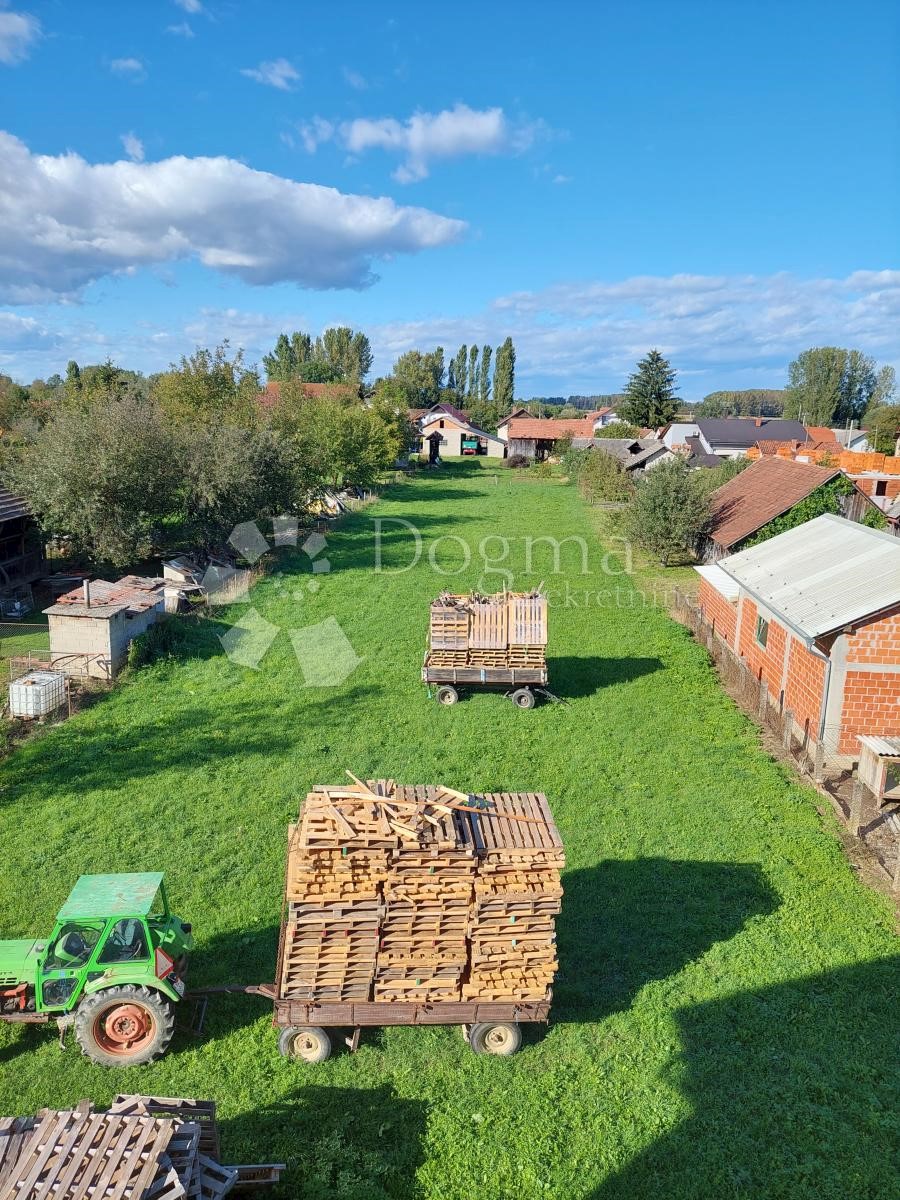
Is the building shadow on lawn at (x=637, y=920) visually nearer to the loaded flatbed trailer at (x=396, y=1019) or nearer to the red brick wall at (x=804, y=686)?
the loaded flatbed trailer at (x=396, y=1019)

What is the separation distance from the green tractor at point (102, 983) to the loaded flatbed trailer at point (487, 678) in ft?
31.5

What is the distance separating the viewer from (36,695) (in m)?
15.4

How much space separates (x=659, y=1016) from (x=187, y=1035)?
491 cm

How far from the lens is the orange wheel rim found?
7.73m

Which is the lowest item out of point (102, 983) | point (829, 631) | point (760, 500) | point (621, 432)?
point (102, 983)

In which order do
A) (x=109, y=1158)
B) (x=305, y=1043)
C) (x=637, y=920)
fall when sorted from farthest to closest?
(x=637, y=920) < (x=305, y=1043) < (x=109, y=1158)

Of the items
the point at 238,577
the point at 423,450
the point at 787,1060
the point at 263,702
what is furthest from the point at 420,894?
the point at 423,450

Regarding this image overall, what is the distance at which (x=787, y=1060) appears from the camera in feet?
25.8

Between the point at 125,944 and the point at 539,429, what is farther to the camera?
the point at 539,429

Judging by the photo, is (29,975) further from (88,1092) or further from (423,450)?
(423,450)

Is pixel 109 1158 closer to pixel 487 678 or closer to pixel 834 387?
pixel 487 678

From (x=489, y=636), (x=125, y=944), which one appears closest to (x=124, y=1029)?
(x=125, y=944)

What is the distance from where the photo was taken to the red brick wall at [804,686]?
14.7m

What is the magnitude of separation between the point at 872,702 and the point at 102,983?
12.9 meters
